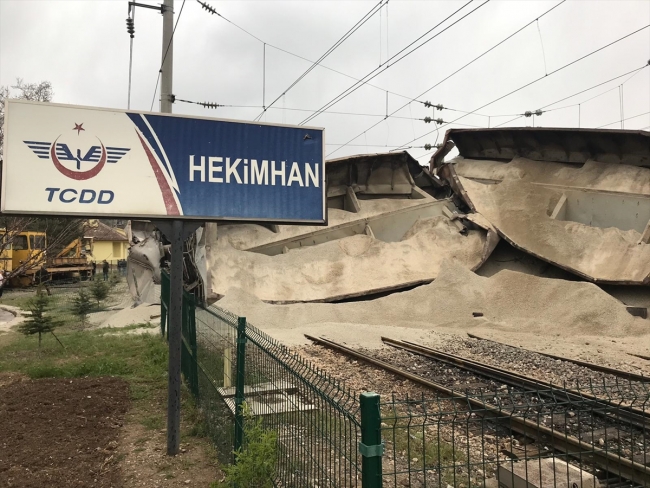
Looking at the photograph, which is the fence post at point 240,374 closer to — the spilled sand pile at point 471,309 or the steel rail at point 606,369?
the steel rail at point 606,369

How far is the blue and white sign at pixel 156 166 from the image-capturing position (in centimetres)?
540

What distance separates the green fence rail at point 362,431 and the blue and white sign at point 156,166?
150 cm

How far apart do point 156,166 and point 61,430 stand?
129 inches

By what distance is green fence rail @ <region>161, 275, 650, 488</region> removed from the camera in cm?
289

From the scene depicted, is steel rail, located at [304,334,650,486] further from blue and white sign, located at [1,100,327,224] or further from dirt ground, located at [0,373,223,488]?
blue and white sign, located at [1,100,327,224]

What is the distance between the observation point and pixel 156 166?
5754 millimetres

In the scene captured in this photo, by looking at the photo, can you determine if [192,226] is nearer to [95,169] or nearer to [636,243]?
[95,169]

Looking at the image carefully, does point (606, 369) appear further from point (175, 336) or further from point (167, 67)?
point (167, 67)

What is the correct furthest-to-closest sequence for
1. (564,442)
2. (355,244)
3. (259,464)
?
(355,244)
(564,442)
(259,464)

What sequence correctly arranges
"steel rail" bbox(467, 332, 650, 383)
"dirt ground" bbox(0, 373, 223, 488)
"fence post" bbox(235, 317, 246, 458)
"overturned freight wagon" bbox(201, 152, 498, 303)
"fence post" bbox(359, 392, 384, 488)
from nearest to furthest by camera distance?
"fence post" bbox(359, 392, 384, 488)
"fence post" bbox(235, 317, 246, 458)
"dirt ground" bbox(0, 373, 223, 488)
"steel rail" bbox(467, 332, 650, 383)
"overturned freight wagon" bbox(201, 152, 498, 303)

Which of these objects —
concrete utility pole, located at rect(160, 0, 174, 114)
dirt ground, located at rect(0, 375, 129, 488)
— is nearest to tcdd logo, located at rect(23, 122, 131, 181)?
dirt ground, located at rect(0, 375, 129, 488)

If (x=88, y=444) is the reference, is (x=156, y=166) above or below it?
above

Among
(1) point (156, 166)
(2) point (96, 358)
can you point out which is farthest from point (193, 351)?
(2) point (96, 358)

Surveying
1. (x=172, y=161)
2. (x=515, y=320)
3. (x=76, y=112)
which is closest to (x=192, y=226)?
(x=172, y=161)
